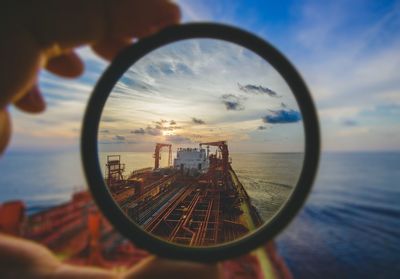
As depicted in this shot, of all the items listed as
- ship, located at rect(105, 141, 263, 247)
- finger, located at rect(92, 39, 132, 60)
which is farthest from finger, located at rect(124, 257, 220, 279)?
ship, located at rect(105, 141, 263, 247)

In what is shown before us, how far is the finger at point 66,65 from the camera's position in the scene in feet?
2.94

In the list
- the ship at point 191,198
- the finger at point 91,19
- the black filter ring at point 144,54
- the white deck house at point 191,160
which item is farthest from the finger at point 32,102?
the white deck house at point 191,160

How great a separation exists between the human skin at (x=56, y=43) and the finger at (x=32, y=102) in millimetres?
109

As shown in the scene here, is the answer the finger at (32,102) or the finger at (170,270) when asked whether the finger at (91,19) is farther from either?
the finger at (170,270)

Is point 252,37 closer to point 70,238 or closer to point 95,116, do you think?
point 95,116

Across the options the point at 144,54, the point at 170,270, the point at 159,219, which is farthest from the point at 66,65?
the point at 159,219

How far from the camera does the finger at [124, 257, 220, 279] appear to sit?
0.67 m

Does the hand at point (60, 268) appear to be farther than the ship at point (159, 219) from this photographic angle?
No

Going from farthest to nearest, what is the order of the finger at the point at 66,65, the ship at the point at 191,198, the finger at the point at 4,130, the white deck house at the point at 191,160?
the white deck house at the point at 191,160 < the ship at the point at 191,198 < the finger at the point at 66,65 < the finger at the point at 4,130

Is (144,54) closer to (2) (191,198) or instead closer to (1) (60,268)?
(1) (60,268)

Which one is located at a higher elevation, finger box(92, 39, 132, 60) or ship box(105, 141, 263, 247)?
finger box(92, 39, 132, 60)

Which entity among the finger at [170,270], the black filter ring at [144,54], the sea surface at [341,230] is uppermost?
the black filter ring at [144,54]

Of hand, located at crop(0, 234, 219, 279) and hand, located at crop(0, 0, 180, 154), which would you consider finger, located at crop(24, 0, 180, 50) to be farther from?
hand, located at crop(0, 234, 219, 279)

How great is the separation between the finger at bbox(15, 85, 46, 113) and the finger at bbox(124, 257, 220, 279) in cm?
69
